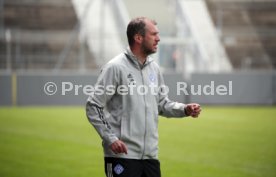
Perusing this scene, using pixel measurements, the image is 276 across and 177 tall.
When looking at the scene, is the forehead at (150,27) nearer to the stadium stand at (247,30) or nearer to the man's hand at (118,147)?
the man's hand at (118,147)

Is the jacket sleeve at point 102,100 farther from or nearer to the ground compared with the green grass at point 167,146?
farther from the ground

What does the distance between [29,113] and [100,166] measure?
11129 millimetres

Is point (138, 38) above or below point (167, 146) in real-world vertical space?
above

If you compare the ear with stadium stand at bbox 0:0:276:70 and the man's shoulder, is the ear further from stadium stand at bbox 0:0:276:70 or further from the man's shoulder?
stadium stand at bbox 0:0:276:70

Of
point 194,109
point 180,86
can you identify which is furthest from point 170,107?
point 180,86

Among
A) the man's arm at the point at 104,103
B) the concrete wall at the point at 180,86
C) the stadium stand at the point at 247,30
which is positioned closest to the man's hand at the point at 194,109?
the man's arm at the point at 104,103

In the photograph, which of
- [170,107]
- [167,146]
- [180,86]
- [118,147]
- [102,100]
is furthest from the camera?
[180,86]

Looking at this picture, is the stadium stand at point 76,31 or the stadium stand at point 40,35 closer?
the stadium stand at point 40,35

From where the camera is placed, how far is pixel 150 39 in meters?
5.12

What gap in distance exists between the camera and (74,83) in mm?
25469

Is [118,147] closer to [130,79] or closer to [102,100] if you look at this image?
[102,100]

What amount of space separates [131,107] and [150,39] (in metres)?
0.55

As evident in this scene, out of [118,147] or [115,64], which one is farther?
[115,64]

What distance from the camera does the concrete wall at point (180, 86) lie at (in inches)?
982
